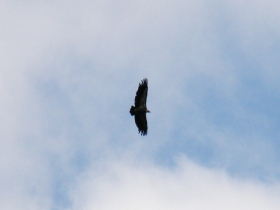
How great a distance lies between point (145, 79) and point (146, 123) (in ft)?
19.9

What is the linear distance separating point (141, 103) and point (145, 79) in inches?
113

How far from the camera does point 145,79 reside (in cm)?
9450

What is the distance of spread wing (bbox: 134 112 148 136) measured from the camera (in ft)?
317

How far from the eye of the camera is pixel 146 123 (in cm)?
9756

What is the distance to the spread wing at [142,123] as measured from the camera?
9653 centimetres

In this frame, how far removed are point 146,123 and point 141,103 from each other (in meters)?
3.71

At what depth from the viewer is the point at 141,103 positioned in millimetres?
94812

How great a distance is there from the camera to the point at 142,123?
9725 cm
